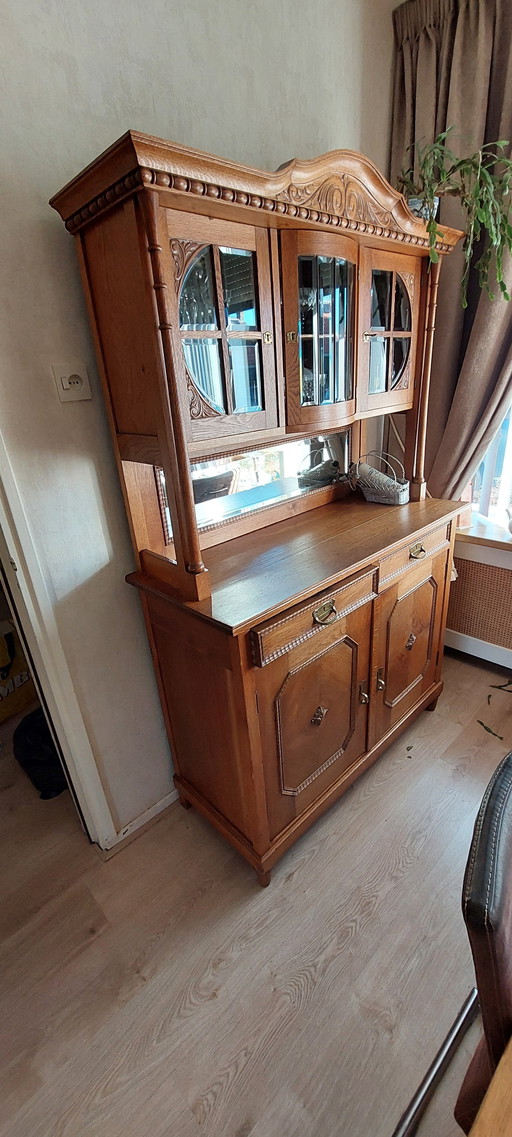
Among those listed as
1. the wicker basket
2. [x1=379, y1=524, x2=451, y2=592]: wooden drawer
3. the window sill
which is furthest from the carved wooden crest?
the window sill

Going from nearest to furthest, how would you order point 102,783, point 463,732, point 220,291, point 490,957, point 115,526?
point 490,957
point 220,291
point 115,526
point 102,783
point 463,732

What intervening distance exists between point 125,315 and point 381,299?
902mm

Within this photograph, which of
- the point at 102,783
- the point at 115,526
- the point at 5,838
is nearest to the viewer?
the point at 115,526

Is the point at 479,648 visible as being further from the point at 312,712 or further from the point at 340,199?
the point at 340,199

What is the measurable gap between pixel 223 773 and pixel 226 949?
438mm

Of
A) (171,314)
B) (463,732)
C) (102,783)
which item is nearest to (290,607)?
(171,314)

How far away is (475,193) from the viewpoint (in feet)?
4.99

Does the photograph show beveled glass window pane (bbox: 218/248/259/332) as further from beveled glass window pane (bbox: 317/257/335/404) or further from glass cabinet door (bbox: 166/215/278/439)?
beveled glass window pane (bbox: 317/257/335/404)

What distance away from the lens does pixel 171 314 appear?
39.2 inches

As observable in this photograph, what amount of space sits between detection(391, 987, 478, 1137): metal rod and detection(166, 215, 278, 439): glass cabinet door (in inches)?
57.5

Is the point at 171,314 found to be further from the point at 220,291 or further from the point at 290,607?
the point at 290,607

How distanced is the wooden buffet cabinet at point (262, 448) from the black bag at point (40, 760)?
1.66 feet

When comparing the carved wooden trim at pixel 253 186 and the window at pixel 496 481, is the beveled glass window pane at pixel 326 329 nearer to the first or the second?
the carved wooden trim at pixel 253 186

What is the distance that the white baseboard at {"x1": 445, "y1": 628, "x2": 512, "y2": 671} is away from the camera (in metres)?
2.25
